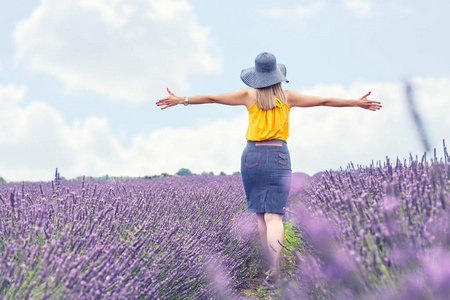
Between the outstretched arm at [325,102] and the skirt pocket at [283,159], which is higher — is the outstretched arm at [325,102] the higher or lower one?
the higher one

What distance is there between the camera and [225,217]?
4.24 metres

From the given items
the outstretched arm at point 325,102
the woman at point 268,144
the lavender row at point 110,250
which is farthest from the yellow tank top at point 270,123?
the lavender row at point 110,250

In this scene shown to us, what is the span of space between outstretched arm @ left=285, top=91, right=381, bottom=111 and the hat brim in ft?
0.63

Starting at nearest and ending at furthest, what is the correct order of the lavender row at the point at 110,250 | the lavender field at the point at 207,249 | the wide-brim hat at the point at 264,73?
the lavender field at the point at 207,249 → the lavender row at the point at 110,250 → the wide-brim hat at the point at 264,73

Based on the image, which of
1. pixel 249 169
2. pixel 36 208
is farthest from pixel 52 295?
pixel 249 169

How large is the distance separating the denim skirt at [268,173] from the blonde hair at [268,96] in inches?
11.9

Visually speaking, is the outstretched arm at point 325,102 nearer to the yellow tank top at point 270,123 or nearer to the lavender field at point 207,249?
the yellow tank top at point 270,123

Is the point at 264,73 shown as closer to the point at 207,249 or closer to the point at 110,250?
the point at 207,249

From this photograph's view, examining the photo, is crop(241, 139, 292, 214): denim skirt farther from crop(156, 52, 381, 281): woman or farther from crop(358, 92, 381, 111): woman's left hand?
crop(358, 92, 381, 111): woman's left hand

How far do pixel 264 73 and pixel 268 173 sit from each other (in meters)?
0.86

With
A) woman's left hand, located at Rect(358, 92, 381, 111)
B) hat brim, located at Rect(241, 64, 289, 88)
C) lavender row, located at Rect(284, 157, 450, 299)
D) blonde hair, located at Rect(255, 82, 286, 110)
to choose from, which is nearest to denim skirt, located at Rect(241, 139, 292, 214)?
blonde hair, located at Rect(255, 82, 286, 110)

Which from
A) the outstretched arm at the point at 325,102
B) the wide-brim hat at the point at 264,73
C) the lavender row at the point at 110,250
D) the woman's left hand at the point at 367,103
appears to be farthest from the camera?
the woman's left hand at the point at 367,103

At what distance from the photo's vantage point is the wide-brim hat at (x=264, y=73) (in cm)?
369

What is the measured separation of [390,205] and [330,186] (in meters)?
1.66
